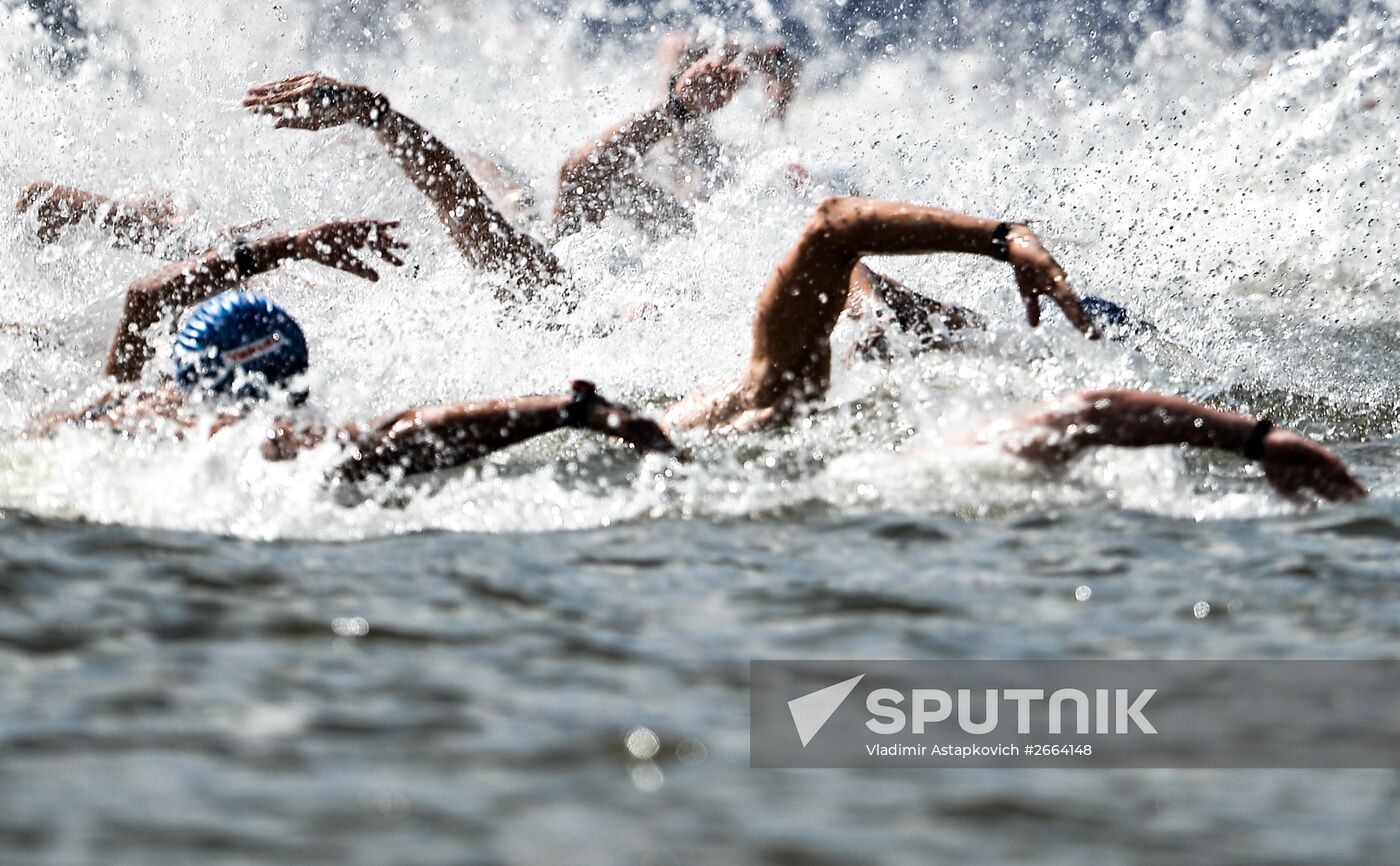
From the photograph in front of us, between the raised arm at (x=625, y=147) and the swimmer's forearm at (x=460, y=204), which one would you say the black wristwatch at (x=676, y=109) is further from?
the swimmer's forearm at (x=460, y=204)

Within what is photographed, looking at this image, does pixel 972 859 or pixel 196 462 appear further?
pixel 196 462

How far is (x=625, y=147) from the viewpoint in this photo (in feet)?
31.2

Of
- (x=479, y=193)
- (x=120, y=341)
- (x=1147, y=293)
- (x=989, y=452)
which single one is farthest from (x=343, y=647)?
(x=1147, y=293)

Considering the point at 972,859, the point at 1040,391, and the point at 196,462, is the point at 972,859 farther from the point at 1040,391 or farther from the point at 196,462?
the point at 1040,391

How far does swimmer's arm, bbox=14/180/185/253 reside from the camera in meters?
8.78

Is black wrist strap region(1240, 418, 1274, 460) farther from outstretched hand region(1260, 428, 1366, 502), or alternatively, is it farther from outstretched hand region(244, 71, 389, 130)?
outstretched hand region(244, 71, 389, 130)

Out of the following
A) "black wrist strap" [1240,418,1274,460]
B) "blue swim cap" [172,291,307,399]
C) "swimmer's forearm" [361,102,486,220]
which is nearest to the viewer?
"black wrist strap" [1240,418,1274,460]

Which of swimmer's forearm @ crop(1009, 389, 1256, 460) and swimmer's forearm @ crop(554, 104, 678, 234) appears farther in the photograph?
swimmer's forearm @ crop(554, 104, 678, 234)

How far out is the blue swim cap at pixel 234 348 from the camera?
18.7ft

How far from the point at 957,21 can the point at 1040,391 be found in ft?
43.0

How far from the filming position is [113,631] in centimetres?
384

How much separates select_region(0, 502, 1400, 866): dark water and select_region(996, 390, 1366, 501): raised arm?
0.53 feet

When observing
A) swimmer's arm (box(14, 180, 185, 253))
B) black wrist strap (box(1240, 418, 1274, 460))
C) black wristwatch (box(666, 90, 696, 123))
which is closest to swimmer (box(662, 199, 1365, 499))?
black wrist strap (box(1240, 418, 1274, 460))

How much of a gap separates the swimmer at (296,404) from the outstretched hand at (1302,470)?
1891 mm
